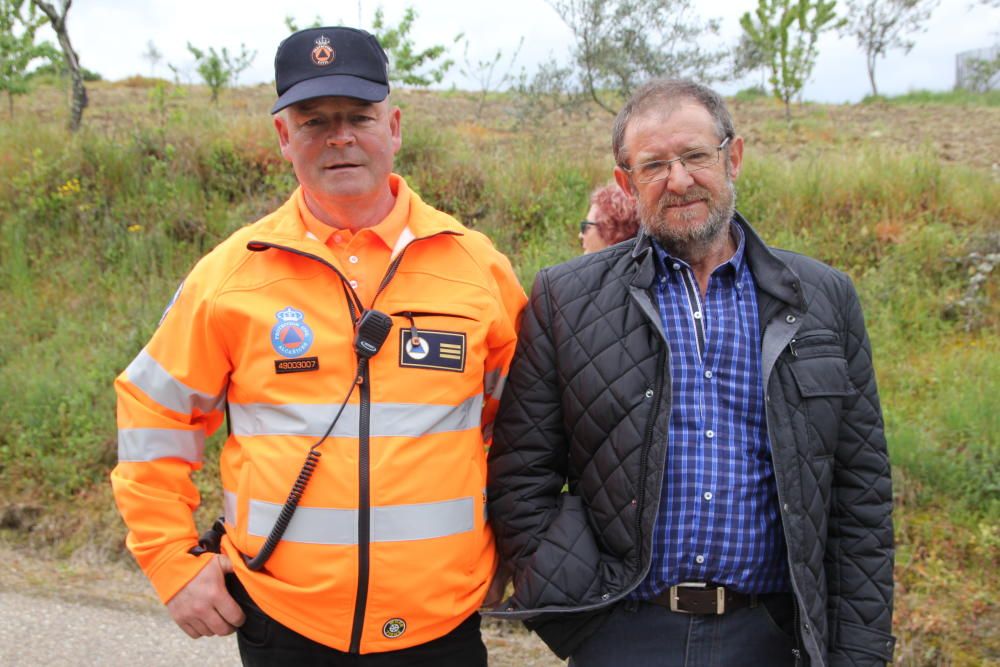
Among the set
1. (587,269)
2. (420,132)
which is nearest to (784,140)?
(420,132)

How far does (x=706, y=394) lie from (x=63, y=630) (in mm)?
3643

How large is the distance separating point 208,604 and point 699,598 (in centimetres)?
134

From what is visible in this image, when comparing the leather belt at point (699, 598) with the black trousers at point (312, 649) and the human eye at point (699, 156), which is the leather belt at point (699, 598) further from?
the human eye at point (699, 156)

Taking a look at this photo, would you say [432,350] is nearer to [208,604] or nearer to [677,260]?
[677,260]

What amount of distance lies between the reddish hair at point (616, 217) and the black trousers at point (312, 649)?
182 cm

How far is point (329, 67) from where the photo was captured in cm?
226

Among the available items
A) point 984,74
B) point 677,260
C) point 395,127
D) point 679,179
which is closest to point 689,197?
point 679,179

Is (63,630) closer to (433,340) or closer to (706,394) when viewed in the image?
(433,340)

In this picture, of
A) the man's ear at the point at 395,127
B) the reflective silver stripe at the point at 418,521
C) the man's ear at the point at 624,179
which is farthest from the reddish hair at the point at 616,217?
the reflective silver stripe at the point at 418,521

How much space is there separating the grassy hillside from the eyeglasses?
8.48ft

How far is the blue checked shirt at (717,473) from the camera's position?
2174 mm

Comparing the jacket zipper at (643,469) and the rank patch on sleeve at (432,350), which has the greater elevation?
the rank patch on sleeve at (432,350)

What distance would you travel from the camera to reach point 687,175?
7.43 ft

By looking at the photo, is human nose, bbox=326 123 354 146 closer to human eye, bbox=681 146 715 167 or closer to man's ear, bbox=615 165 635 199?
man's ear, bbox=615 165 635 199
